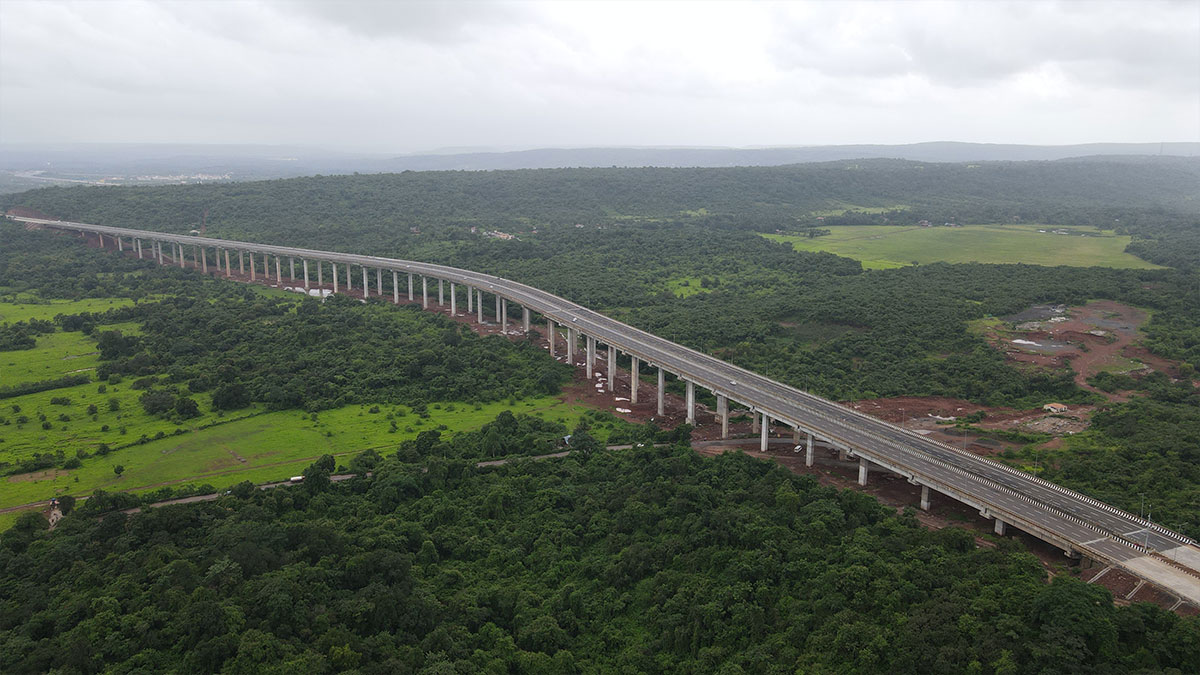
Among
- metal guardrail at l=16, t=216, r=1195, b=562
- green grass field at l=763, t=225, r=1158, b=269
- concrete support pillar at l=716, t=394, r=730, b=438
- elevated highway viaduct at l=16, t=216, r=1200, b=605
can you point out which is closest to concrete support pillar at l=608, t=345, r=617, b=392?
elevated highway viaduct at l=16, t=216, r=1200, b=605

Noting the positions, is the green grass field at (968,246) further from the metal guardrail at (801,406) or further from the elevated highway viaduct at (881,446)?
the elevated highway viaduct at (881,446)

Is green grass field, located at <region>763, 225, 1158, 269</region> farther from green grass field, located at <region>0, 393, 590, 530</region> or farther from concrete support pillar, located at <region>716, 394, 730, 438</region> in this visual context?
green grass field, located at <region>0, 393, 590, 530</region>

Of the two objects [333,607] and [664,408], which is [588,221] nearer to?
[664,408]

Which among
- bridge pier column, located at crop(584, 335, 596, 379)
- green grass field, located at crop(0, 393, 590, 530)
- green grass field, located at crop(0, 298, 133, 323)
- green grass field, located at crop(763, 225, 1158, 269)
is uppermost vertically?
green grass field, located at crop(763, 225, 1158, 269)

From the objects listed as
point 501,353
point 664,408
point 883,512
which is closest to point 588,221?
point 501,353

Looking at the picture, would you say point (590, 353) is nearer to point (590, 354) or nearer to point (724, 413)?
point (590, 354)
